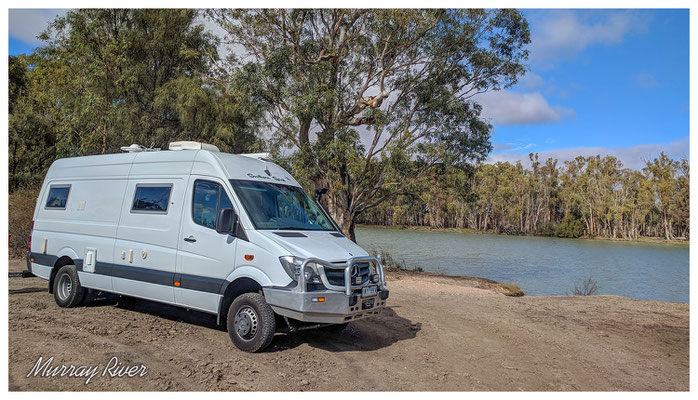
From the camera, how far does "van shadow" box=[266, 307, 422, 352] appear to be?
7.23m

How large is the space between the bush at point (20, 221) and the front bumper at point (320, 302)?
14255mm

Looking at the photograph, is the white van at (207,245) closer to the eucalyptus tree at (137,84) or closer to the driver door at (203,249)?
the driver door at (203,249)

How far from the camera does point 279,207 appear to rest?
7.58m

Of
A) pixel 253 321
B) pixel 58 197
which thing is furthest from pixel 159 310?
pixel 253 321

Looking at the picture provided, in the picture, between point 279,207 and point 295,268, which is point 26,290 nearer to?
point 279,207

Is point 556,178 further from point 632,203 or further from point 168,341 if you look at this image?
point 168,341

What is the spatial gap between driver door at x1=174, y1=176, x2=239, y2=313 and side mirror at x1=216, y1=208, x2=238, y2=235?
146 mm

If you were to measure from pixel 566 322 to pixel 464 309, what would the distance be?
213cm

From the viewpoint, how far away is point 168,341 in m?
6.88

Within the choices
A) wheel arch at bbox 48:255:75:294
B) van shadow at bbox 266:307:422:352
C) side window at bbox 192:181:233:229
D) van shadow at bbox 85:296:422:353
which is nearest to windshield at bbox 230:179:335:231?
side window at bbox 192:181:233:229

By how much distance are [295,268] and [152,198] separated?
312 cm

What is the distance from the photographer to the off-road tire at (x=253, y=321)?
6.44 m

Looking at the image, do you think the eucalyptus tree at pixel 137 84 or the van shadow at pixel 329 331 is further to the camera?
the eucalyptus tree at pixel 137 84

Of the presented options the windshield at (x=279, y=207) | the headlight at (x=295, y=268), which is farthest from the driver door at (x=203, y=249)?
the headlight at (x=295, y=268)
